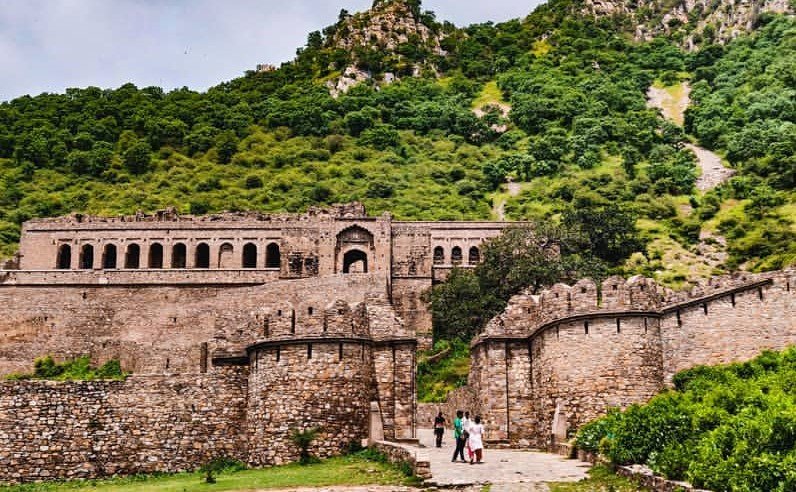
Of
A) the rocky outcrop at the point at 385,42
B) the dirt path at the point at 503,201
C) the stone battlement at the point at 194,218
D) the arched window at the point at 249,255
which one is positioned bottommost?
the arched window at the point at 249,255

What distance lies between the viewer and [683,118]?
116 meters

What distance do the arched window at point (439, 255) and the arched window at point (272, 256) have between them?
34.5 feet

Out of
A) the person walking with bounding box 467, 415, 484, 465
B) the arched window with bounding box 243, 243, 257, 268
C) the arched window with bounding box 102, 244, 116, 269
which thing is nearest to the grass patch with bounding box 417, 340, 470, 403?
the arched window with bounding box 243, 243, 257, 268

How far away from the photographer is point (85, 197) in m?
97.0

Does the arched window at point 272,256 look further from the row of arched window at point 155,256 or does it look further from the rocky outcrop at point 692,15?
the rocky outcrop at point 692,15

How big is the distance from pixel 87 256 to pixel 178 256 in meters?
5.90

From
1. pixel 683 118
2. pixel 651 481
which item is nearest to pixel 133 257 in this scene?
pixel 651 481

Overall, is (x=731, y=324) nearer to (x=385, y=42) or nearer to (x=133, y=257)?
(x=133, y=257)

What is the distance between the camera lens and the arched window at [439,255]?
67406 millimetres

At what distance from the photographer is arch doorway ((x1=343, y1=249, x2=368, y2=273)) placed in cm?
6284

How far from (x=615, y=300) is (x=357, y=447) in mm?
7921

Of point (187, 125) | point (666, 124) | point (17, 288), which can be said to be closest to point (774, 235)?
point (666, 124)

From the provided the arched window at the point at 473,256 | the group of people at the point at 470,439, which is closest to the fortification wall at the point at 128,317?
the arched window at the point at 473,256

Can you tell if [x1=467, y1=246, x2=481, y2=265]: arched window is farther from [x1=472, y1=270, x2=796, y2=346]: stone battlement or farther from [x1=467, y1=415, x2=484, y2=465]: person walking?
[x1=467, y1=415, x2=484, y2=465]: person walking
